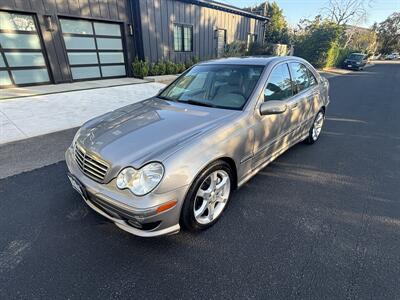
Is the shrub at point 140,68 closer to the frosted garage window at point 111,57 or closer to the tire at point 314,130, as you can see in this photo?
the frosted garage window at point 111,57

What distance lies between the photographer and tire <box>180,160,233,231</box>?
76.9 inches

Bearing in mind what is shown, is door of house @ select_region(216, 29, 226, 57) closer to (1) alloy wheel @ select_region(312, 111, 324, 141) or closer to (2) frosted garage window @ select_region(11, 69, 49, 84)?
(2) frosted garage window @ select_region(11, 69, 49, 84)

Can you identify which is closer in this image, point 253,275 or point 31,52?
point 253,275

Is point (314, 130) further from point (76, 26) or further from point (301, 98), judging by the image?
point (76, 26)

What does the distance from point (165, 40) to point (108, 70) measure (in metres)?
3.24

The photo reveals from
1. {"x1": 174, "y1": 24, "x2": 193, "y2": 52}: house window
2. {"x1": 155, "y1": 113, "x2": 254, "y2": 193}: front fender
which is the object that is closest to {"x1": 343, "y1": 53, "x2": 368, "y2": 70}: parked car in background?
{"x1": 174, "y1": 24, "x2": 193, "y2": 52}: house window

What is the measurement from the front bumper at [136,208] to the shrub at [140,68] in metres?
9.56

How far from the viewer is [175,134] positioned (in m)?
2.04

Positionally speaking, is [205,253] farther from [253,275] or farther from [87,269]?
[87,269]

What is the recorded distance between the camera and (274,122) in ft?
9.15

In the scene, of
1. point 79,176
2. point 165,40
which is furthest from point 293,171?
point 165,40

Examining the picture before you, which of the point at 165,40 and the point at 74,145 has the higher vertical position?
the point at 165,40

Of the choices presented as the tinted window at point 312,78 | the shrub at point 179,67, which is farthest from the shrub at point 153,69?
the tinted window at point 312,78

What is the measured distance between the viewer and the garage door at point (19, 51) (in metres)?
7.43
